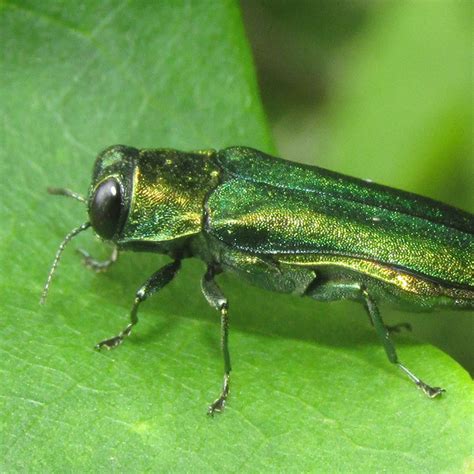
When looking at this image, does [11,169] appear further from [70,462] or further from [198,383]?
[70,462]

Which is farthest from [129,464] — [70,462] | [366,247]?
[366,247]

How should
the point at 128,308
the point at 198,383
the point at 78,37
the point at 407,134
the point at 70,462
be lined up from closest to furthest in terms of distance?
the point at 70,462 < the point at 198,383 < the point at 128,308 < the point at 78,37 < the point at 407,134

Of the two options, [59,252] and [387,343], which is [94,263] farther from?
[387,343]

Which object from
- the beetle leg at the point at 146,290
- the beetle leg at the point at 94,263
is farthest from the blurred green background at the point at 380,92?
the beetle leg at the point at 94,263

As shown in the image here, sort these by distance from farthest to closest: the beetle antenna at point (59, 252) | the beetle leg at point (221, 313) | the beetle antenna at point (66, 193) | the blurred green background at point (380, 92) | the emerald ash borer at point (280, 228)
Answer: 1. the blurred green background at point (380, 92)
2. the beetle antenna at point (66, 193)
3. the emerald ash borer at point (280, 228)
4. the beetle antenna at point (59, 252)
5. the beetle leg at point (221, 313)

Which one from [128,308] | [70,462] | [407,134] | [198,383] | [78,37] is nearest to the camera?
Answer: [70,462]

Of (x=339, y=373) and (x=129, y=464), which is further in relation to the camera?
(x=339, y=373)

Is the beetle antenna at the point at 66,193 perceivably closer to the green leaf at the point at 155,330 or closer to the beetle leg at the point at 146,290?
the green leaf at the point at 155,330
